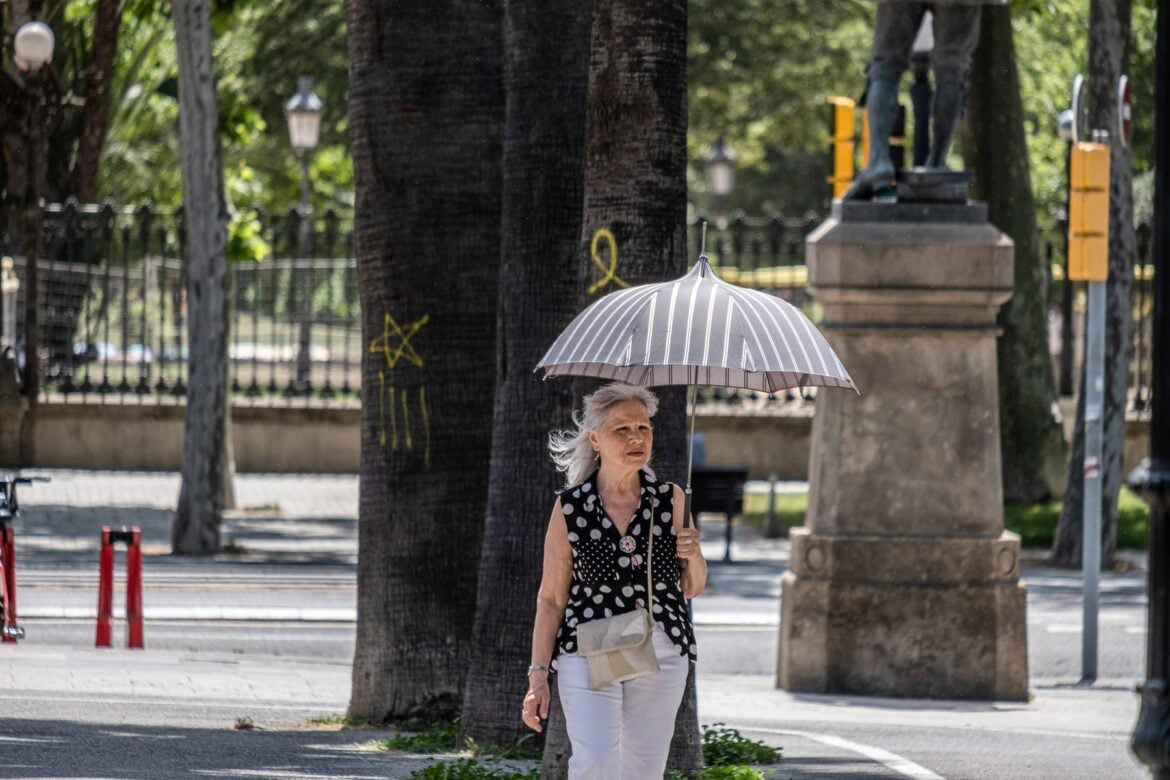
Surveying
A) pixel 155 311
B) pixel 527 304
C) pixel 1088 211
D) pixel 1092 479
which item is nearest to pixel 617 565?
pixel 527 304

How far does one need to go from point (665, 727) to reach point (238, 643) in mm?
8603

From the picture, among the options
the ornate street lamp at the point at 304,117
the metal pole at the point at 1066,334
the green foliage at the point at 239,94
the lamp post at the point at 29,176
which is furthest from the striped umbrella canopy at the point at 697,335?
the ornate street lamp at the point at 304,117

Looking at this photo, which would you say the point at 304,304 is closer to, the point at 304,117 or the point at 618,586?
the point at 304,117

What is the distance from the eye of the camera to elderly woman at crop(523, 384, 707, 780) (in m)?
6.21

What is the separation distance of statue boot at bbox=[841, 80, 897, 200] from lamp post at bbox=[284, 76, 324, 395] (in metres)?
12.5

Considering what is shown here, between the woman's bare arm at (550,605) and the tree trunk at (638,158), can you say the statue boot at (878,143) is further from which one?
the woman's bare arm at (550,605)

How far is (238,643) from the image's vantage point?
14.5 meters

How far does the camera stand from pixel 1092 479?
45.8ft

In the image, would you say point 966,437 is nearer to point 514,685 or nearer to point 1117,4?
point 514,685

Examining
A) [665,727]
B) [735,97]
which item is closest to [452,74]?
[665,727]

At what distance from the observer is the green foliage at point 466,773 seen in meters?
7.80

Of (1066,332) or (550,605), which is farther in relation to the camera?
(1066,332)

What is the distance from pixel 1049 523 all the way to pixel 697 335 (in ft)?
52.3

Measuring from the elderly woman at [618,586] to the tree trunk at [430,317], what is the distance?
3.68 meters
